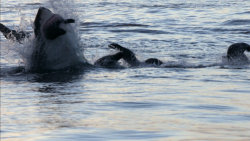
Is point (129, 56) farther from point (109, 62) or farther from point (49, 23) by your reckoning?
point (49, 23)

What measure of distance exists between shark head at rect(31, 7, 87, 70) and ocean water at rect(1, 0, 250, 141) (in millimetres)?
243

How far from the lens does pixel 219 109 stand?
650cm

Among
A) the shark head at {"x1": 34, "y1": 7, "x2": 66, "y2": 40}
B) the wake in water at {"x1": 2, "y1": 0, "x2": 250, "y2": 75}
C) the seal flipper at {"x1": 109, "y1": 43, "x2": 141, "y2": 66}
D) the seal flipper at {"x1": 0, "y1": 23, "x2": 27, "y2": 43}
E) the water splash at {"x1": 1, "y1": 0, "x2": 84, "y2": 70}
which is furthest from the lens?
the seal flipper at {"x1": 109, "y1": 43, "x2": 141, "y2": 66}

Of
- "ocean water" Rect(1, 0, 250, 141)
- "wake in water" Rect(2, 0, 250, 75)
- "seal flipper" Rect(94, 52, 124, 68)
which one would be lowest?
"ocean water" Rect(1, 0, 250, 141)

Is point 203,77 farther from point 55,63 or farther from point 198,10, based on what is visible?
point 198,10

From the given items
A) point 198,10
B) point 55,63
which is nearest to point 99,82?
point 55,63

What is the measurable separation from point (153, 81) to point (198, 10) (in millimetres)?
15347

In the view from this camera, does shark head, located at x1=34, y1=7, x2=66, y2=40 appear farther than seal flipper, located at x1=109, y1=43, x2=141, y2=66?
No

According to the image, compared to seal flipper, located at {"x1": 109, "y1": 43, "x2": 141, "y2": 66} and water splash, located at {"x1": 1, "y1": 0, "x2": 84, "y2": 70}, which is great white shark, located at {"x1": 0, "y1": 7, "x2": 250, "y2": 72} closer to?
water splash, located at {"x1": 1, "y1": 0, "x2": 84, "y2": 70}

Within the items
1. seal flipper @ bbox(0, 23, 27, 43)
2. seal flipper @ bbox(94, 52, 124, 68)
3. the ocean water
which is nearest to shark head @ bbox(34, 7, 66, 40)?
the ocean water

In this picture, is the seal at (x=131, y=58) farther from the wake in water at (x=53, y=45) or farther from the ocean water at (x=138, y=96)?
the ocean water at (x=138, y=96)

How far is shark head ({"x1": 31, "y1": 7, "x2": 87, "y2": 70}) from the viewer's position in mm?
9016

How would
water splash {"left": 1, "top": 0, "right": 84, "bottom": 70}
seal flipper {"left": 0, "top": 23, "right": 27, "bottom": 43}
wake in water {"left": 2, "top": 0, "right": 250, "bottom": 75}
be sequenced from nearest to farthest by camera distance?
wake in water {"left": 2, "top": 0, "right": 250, "bottom": 75} → water splash {"left": 1, "top": 0, "right": 84, "bottom": 70} → seal flipper {"left": 0, "top": 23, "right": 27, "bottom": 43}

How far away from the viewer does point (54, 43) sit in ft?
30.8
